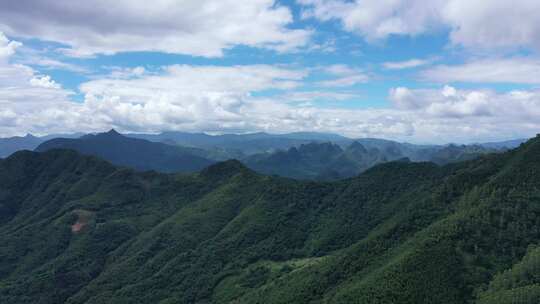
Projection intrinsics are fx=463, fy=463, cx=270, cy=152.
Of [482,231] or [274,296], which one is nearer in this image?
[482,231]

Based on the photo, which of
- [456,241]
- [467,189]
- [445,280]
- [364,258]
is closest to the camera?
[445,280]

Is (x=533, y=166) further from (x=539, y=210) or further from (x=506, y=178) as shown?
(x=539, y=210)

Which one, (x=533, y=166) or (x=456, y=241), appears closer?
(x=456, y=241)

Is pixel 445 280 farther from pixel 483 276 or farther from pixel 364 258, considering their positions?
pixel 364 258

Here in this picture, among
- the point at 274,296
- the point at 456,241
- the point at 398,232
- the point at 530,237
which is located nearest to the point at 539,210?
the point at 530,237

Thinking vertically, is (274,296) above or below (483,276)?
below

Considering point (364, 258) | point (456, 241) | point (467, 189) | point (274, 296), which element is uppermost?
point (467, 189)

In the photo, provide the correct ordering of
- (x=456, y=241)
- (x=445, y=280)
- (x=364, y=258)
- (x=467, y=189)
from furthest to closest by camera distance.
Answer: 1. (x=467, y=189)
2. (x=364, y=258)
3. (x=456, y=241)
4. (x=445, y=280)

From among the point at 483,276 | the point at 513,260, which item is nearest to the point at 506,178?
the point at 513,260

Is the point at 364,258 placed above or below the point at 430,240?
below
